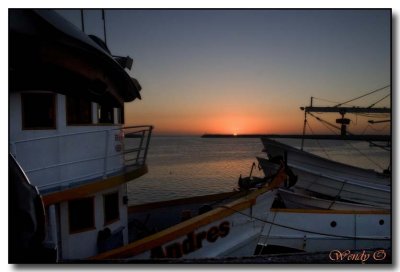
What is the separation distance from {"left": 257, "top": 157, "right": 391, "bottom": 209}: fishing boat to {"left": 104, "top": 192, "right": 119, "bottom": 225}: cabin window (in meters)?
4.89

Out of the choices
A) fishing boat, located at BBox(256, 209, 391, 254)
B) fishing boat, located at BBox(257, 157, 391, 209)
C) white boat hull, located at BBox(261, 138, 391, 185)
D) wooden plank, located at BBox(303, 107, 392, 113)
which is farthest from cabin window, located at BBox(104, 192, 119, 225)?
fishing boat, located at BBox(257, 157, 391, 209)

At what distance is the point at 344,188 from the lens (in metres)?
9.38

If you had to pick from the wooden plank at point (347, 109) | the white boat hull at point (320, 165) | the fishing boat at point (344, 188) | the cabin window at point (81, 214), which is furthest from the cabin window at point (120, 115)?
the fishing boat at point (344, 188)

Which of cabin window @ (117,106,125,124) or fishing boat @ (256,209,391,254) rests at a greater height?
cabin window @ (117,106,125,124)

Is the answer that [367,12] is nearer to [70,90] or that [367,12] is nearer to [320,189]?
[70,90]

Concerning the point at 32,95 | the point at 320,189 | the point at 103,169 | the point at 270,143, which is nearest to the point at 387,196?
the point at 320,189

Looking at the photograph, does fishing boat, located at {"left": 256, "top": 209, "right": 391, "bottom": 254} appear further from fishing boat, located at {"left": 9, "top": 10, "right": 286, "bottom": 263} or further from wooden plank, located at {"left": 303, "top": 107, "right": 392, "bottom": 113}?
wooden plank, located at {"left": 303, "top": 107, "right": 392, "bottom": 113}

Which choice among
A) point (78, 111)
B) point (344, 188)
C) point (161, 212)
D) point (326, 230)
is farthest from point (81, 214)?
point (344, 188)

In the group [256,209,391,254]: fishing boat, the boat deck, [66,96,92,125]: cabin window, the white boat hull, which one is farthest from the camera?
the white boat hull

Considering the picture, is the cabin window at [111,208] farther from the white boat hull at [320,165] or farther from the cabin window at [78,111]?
the white boat hull at [320,165]

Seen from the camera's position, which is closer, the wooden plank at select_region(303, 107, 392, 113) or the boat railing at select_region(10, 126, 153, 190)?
the boat railing at select_region(10, 126, 153, 190)

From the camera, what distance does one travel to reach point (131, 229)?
6.45 metres

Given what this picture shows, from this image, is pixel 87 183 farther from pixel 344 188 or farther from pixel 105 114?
pixel 344 188

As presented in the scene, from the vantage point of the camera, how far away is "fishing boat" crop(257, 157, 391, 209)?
9.24 m
